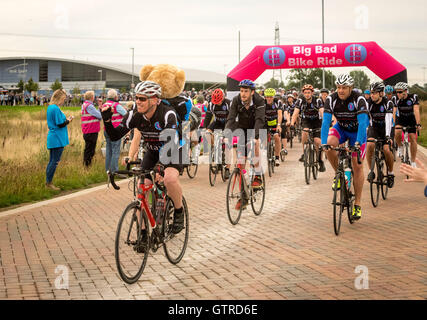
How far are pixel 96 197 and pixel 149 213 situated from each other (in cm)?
587

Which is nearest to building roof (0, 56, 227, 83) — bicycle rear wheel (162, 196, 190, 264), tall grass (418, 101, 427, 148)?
tall grass (418, 101, 427, 148)

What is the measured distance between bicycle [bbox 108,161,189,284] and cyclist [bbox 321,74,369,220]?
3129mm

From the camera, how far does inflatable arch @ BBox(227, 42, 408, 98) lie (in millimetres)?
24625

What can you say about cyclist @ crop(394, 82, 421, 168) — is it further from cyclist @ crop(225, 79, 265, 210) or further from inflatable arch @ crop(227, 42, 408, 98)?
inflatable arch @ crop(227, 42, 408, 98)

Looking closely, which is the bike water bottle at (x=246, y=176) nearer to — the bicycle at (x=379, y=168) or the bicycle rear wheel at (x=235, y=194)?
the bicycle rear wheel at (x=235, y=194)

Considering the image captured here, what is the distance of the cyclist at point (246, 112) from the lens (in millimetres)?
9383

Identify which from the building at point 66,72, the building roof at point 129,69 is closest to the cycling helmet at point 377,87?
the building roof at point 129,69

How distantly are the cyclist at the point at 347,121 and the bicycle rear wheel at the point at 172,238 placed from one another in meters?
2.80

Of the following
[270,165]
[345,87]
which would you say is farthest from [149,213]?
[270,165]

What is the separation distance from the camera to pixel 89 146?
15.0 m

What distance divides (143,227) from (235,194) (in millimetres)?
3413

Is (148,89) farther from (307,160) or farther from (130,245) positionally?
(307,160)

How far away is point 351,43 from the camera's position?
2548 centimetres
